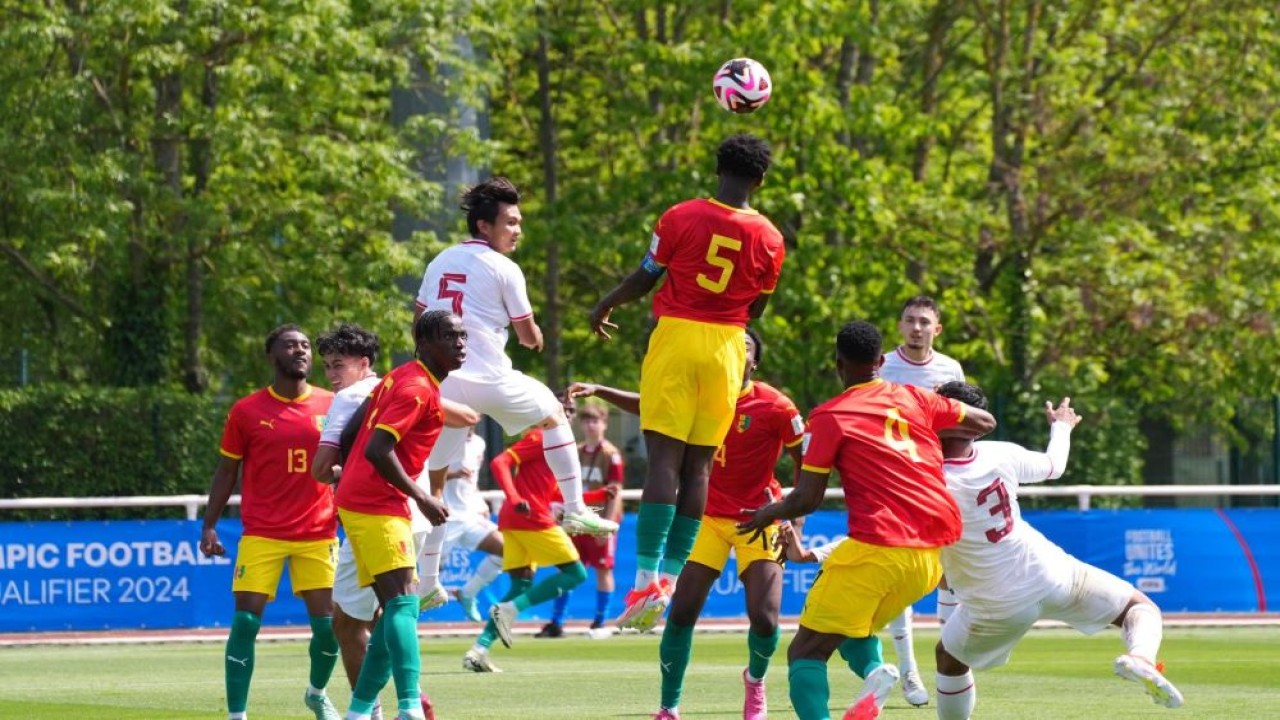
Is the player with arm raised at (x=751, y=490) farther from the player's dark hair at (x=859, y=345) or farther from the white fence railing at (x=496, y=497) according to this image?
the white fence railing at (x=496, y=497)

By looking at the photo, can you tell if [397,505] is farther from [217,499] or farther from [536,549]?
[536,549]

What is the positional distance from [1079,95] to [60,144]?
14353 millimetres

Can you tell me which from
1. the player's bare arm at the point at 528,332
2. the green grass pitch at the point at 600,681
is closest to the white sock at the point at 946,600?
the green grass pitch at the point at 600,681

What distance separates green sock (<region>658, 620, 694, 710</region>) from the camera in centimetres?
1107

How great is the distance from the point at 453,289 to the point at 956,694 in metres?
3.79

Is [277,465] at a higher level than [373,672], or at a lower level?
higher

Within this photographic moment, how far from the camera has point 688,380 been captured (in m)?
10.9

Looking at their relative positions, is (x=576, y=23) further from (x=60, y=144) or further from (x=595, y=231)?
(x=60, y=144)

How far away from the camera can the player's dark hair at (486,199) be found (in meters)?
12.4

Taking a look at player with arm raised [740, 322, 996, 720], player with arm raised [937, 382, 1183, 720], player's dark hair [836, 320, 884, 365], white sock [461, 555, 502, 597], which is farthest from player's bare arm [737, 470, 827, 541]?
white sock [461, 555, 502, 597]

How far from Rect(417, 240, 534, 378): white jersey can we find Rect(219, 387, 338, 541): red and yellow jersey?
98 centimetres

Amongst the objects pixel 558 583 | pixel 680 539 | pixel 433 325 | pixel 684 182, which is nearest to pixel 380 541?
pixel 433 325

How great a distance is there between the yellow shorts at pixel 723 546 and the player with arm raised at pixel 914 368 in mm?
1694

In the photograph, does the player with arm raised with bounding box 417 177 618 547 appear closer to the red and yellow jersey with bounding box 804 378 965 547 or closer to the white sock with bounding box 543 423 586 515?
the white sock with bounding box 543 423 586 515
